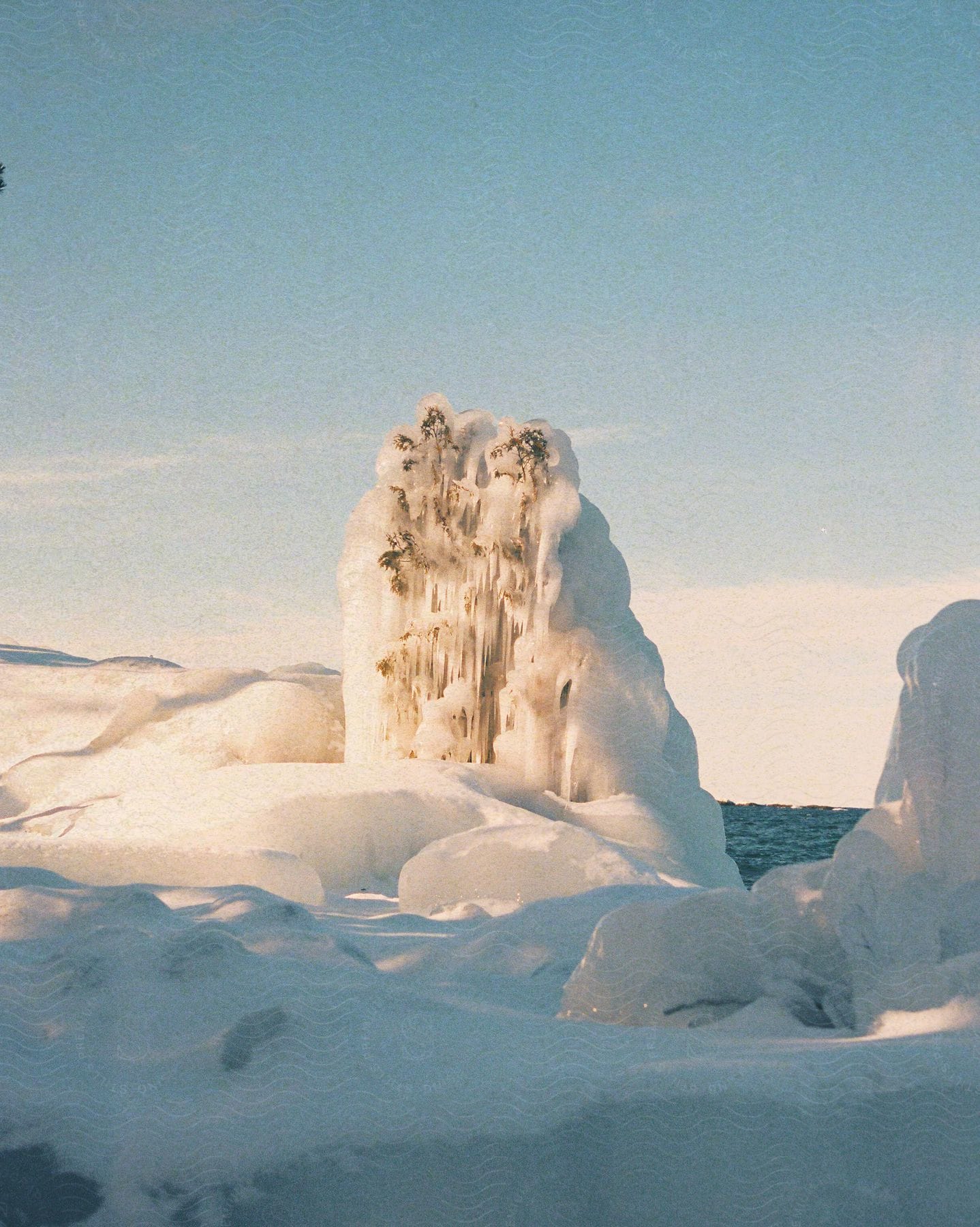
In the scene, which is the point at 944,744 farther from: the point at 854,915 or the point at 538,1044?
the point at 538,1044

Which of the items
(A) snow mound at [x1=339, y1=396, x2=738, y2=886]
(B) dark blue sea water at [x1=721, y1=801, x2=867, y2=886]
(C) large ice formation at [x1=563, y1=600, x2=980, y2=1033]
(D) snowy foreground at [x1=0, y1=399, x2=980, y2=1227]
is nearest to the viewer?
(D) snowy foreground at [x1=0, y1=399, x2=980, y2=1227]

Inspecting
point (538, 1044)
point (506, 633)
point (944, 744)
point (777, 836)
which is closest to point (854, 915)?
point (944, 744)

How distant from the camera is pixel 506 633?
1249 cm

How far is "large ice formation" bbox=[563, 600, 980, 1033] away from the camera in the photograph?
11.0 ft

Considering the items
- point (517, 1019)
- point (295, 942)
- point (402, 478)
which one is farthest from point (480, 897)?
point (402, 478)

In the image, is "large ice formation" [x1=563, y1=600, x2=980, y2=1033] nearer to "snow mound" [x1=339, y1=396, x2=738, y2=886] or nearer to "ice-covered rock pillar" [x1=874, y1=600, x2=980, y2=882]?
"ice-covered rock pillar" [x1=874, y1=600, x2=980, y2=882]

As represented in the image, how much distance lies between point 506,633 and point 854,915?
30.0ft

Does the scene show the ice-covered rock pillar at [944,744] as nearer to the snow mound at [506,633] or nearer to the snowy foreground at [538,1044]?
the snowy foreground at [538,1044]

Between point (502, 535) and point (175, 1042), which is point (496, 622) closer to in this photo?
point (502, 535)

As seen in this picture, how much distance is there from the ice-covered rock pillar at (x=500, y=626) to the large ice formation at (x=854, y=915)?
818cm

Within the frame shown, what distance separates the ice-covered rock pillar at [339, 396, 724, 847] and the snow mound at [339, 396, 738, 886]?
0.02m

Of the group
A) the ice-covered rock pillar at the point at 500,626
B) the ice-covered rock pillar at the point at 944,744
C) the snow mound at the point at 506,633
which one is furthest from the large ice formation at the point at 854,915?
the ice-covered rock pillar at the point at 500,626

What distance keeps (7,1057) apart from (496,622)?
9845 millimetres

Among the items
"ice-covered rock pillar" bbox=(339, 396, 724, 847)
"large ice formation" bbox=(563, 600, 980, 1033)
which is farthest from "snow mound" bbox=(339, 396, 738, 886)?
"large ice formation" bbox=(563, 600, 980, 1033)
